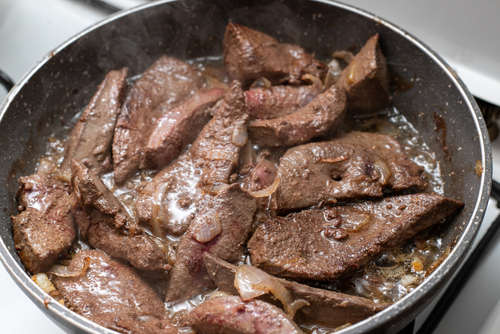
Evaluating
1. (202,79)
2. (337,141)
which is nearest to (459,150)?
(337,141)

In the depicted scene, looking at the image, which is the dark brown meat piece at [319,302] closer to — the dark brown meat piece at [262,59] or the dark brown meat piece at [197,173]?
the dark brown meat piece at [197,173]

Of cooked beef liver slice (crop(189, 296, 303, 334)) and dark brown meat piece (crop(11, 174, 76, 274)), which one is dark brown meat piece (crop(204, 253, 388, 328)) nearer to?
cooked beef liver slice (crop(189, 296, 303, 334))

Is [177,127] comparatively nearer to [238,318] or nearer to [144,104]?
[144,104]

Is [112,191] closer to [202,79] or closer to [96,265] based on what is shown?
[96,265]

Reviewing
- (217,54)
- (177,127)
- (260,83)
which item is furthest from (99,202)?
(217,54)

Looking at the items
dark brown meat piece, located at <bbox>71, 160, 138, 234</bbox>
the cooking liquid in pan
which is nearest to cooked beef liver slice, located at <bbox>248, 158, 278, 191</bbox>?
the cooking liquid in pan

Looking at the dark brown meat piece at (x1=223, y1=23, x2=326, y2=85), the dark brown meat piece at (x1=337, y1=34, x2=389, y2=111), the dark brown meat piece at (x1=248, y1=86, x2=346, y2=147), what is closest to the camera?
the dark brown meat piece at (x1=248, y1=86, x2=346, y2=147)
